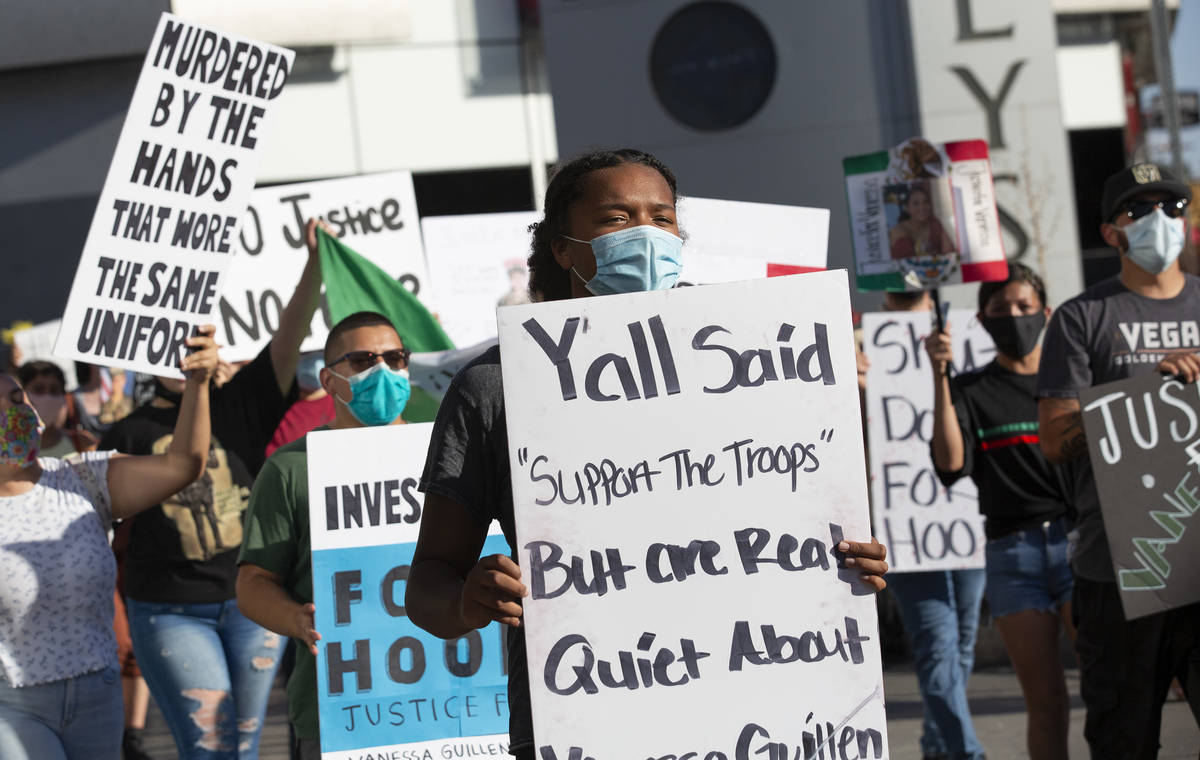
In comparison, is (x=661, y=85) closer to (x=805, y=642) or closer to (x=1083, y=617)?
(x=1083, y=617)

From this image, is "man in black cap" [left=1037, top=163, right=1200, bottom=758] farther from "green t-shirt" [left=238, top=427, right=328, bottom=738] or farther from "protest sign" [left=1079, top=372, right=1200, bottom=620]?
"green t-shirt" [left=238, top=427, right=328, bottom=738]

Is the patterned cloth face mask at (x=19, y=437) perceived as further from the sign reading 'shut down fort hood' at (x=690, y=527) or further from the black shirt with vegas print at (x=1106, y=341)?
the black shirt with vegas print at (x=1106, y=341)

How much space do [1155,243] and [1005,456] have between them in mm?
1422

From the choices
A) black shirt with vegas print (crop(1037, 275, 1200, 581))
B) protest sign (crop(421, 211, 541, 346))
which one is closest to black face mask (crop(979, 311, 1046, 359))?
black shirt with vegas print (crop(1037, 275, 1200, 581))

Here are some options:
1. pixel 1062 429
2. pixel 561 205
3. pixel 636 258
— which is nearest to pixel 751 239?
pixel 1062 429

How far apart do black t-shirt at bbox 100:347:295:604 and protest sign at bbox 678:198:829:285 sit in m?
1.84

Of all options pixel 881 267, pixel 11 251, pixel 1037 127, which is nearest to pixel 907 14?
pixel 1037 127

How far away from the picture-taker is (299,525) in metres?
4.27

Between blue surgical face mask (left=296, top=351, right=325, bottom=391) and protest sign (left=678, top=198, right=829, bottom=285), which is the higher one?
protest sign (left=678, top=198, right=829, bottom=285)

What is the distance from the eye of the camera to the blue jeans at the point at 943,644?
5.78 metres

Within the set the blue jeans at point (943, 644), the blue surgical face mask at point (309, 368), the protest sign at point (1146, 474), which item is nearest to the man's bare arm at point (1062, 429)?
the protest sign at point (1146, 474)

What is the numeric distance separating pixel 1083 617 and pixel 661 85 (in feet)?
32.0

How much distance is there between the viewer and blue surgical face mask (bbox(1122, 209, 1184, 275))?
14.6 ft

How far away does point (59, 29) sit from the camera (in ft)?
62.1
